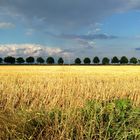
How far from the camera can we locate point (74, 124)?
6523 millimetres

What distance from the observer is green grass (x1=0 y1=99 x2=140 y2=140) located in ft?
21.0

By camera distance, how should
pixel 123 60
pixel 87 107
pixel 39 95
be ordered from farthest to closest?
pixel 123 60, pixel 39 95, pixel 87 107

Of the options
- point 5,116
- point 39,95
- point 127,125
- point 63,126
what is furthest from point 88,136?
point 39,95

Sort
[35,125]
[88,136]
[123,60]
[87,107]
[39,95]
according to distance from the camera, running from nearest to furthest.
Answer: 1. [88,136]
2. [35,125]
3. [87,107]
4. [39,95]
5. [123,60]

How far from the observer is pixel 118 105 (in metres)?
7.46

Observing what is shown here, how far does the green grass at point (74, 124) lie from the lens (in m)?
6.40

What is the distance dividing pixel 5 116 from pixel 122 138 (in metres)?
2.29

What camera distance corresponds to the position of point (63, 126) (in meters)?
6.52

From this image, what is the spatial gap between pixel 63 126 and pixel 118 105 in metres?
1.44

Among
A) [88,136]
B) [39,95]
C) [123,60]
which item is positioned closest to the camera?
[88,136]

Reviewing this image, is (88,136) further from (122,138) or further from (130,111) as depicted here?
(130,111)

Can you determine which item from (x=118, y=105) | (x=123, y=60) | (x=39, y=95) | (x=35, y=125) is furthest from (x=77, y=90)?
(x=123, y=60)

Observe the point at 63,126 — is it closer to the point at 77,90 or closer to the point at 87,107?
the point at 87,107

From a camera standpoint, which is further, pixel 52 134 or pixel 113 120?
pixel 113 120
